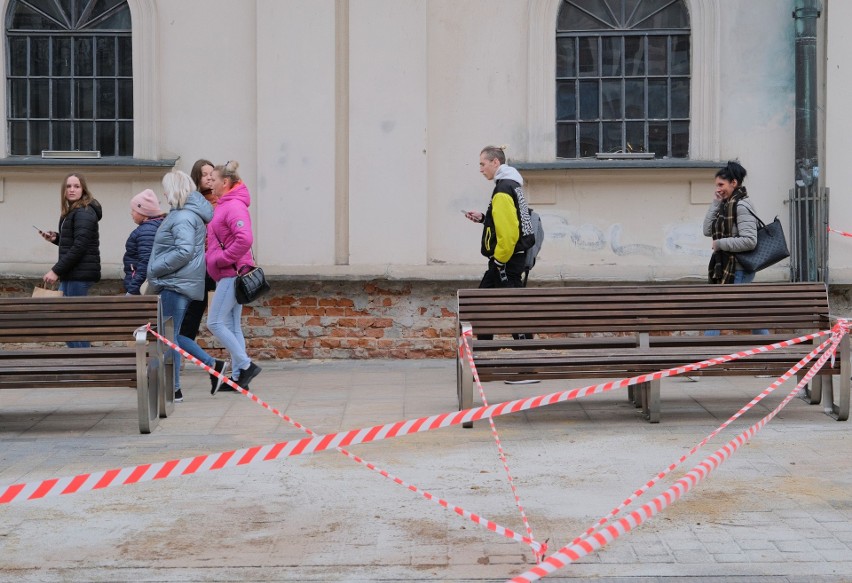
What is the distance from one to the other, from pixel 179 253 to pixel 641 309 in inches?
130

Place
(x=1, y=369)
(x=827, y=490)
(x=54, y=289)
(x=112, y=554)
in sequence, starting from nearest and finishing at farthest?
(x=112, y=554)
(x=827, y=490)
(x=1, y=369)
(x=54, y=289)

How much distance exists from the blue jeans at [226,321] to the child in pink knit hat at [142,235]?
0.70m

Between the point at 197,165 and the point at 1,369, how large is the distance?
2696 mm

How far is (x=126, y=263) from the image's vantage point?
9789 millimetres

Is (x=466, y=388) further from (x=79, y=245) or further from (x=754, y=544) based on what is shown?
(x=79, y=245)

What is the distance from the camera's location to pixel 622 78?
11.4m

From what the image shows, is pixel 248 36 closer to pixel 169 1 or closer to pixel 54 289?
pixel 169 1

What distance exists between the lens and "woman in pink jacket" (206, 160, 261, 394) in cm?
905

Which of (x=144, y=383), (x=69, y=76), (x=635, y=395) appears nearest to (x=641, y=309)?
(x=635, y=395)

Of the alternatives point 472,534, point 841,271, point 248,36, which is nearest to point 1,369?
point 472,534

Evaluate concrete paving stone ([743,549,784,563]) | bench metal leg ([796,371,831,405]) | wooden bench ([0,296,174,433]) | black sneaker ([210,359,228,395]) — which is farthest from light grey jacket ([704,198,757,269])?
concrete paving stone ([743,549,784,563])

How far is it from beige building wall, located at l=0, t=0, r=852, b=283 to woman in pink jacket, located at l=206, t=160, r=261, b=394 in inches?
74.5

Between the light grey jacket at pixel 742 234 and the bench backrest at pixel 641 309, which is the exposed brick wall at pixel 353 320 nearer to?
the light grey jacket at pixel 742 234

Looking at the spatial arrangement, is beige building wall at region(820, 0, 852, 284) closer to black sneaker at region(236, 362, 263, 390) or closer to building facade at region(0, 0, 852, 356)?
building facade at region(0, 0, 852, 356)
